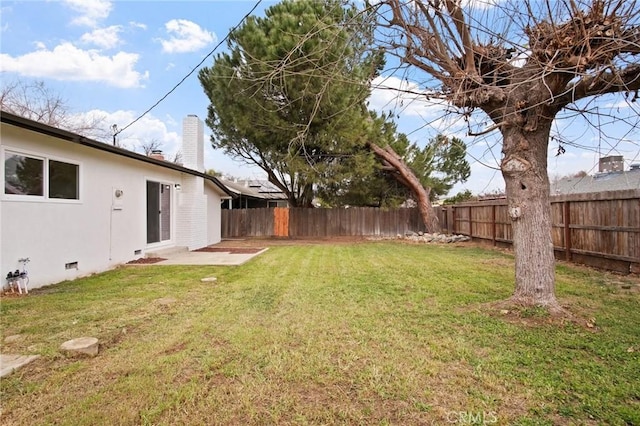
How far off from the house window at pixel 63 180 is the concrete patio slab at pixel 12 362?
12.8ft

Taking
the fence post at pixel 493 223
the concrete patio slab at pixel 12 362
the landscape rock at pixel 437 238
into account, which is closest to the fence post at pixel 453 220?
the landscape rock at pixel 437 238

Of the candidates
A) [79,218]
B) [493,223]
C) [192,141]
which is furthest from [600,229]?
[192,141]

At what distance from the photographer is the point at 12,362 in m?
2.75

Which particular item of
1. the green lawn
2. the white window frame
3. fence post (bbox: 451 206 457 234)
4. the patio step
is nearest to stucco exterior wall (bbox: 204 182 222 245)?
the patio step

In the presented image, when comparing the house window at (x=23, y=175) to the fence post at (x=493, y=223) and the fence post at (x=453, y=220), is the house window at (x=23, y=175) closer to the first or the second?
the fence post at (x=493, y=223)

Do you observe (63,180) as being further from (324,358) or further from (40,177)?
(324,358)

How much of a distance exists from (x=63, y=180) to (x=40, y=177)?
1.57 ft

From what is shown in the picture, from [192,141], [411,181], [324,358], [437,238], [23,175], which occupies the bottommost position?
[324,358]

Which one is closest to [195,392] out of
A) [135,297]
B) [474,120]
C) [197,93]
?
[135,297]

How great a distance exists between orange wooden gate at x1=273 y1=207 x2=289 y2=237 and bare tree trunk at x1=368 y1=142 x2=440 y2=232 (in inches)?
207

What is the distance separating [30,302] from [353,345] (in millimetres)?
4389

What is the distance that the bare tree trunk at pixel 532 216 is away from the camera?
12.4 ft

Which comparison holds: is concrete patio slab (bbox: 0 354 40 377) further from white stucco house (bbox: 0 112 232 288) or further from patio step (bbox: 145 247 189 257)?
patio step (bbox: 145 247 189 257)

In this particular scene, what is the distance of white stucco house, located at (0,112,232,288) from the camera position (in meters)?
5.19
